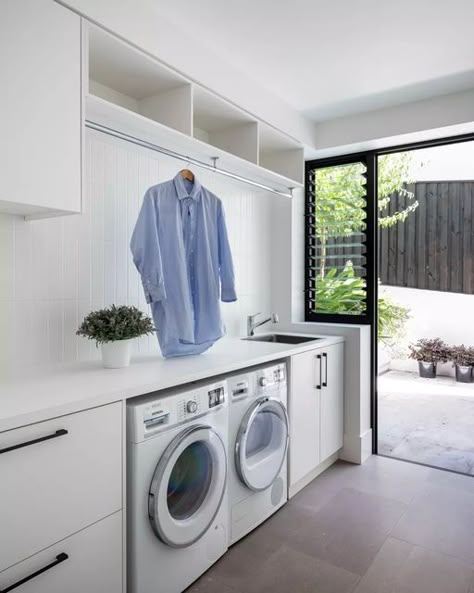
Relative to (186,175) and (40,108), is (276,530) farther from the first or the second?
(40,108)

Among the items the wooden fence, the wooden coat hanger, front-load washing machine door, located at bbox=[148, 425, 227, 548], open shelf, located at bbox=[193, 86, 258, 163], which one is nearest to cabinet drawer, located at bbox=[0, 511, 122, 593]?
front-load washing machine door, located at bbox=[148, 425, 227, 548]

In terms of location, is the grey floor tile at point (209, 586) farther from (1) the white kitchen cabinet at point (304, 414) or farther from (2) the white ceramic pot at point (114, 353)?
(2) the white ceramic pot at point (114, 353)

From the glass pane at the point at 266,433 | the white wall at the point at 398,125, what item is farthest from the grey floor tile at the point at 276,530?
the white wall at the point at 398,125

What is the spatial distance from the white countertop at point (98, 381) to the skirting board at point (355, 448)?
1.15m

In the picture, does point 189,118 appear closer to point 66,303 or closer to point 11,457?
point 66,303

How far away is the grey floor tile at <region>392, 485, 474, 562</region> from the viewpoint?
2178 mm

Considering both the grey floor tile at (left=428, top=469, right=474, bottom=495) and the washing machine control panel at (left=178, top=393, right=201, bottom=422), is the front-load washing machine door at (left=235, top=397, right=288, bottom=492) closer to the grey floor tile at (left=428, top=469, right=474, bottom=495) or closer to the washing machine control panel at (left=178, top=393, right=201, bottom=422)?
the washing machine control panel at (left=178, top=393, right=201, bottom=422)

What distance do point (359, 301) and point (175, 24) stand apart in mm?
2311

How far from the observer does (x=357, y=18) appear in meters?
2.09

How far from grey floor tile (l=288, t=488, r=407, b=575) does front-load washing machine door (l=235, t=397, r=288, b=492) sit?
34 centimetres

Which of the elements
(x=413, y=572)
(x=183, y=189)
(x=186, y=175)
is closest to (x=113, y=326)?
(x=183, y=189)

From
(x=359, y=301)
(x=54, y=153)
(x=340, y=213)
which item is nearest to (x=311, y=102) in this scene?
(x=340, y=213)

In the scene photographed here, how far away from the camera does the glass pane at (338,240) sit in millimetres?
3482

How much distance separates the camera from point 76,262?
6.84 ft
